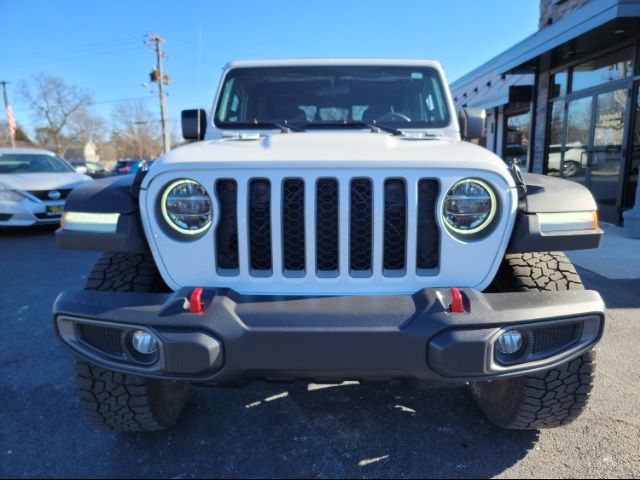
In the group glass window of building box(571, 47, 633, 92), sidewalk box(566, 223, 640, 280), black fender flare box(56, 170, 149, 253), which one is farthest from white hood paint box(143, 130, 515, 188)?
glass window of building box(571, 47, 633, 92)

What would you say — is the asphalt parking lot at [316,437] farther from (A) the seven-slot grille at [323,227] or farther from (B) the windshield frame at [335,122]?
(B) the windshield frame at [335,122]

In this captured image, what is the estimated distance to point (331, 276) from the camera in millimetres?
1813

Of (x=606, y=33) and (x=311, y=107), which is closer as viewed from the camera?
(x=311, y=107)

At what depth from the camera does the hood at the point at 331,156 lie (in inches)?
68.2

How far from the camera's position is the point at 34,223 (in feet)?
25.3

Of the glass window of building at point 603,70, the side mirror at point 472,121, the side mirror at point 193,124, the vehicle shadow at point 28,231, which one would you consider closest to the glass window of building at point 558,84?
the glass window of building at point 603,70

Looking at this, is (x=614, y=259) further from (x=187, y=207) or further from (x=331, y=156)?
(x=187, y=207)

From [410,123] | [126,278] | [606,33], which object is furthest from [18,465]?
[606,33]

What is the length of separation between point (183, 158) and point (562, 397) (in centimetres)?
191

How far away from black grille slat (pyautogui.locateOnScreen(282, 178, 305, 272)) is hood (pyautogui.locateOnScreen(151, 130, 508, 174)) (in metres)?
0.09

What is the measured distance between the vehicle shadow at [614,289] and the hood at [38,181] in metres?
7.98

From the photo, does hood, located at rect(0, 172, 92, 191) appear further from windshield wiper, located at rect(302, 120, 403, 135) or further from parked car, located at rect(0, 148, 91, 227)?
windshield wiper, located at rect(302, 120, 403, 135)

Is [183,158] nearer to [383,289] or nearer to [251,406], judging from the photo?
[383,289]

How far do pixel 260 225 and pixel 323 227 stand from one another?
25 centimetres
